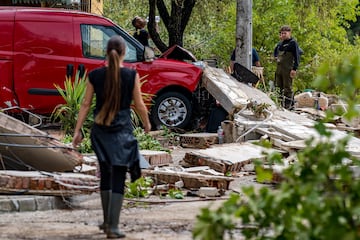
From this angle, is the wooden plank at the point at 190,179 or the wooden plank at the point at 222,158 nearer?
the wooden plank at the point at 190,179

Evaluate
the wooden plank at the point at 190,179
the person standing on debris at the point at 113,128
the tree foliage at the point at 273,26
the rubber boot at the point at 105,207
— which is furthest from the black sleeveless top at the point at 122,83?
the tree foliage at the point at 273,26

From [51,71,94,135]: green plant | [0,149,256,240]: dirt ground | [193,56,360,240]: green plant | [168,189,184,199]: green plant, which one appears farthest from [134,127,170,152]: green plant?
[193,56,360,240]: green plant

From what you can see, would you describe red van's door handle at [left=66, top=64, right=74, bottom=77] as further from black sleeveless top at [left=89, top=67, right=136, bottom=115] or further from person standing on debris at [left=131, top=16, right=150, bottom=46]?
black sleeveless top at [left=89, top=67, right=136, bottom=115]

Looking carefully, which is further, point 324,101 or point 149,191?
point 324,101

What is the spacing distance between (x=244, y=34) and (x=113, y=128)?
41.0 ft

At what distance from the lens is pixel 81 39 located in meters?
16.7

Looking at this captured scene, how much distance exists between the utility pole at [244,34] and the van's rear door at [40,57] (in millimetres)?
4864

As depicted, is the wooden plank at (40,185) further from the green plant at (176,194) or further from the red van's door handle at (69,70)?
the red van's door handle at (69,70)

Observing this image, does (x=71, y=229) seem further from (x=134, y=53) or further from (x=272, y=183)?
(x=134, y=53)

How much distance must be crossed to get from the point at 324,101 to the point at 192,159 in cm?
799

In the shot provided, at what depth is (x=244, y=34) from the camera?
20.2m

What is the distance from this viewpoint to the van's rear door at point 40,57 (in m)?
16.4

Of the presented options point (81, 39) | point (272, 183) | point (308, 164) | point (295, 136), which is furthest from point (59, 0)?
point (308, 164)

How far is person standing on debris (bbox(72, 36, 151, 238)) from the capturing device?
7895 millimetres
